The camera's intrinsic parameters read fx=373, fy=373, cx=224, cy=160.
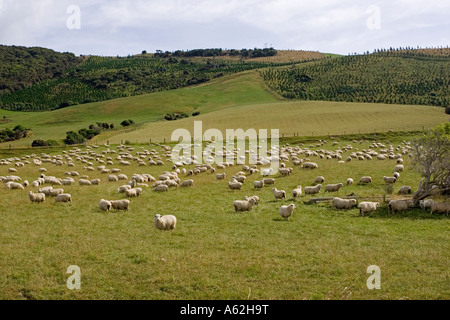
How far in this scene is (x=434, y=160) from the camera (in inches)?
733

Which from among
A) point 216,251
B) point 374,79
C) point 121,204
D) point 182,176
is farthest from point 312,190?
point 374,79

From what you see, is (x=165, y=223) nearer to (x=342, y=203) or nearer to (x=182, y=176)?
(x=342, y=203)

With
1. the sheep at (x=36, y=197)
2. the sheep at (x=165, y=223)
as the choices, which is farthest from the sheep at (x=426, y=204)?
the sheep at (x=36, y=197)

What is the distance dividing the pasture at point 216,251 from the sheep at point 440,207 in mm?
547

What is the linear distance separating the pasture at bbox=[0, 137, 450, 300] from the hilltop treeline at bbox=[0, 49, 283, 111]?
410 feet

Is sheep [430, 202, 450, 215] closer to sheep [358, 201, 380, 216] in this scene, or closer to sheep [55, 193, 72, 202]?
sheep [358, 201, 380, 216]

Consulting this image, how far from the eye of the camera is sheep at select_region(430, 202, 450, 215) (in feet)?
56.9

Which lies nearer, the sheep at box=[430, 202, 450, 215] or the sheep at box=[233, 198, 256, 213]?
the sheep at box=[430, 202, 450, 215]

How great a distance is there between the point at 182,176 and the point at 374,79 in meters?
120

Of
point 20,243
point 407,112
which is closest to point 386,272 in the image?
point 20,243

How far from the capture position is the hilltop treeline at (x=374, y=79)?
109731 millimetres

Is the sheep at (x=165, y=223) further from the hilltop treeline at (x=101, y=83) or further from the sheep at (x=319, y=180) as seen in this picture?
the hilltop treeline at (x=101, y=83)

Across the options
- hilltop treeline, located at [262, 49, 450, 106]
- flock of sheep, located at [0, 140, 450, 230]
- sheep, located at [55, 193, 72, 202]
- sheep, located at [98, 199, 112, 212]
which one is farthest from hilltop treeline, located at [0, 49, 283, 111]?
sheep, located at [98, 199, 112, 212]
